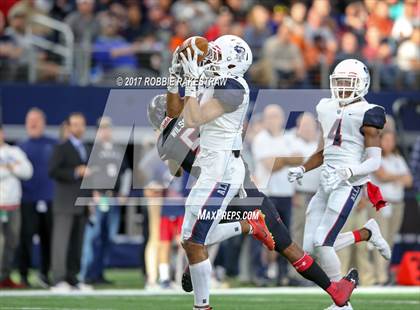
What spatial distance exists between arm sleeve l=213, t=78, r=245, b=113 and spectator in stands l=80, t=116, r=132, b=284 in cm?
383

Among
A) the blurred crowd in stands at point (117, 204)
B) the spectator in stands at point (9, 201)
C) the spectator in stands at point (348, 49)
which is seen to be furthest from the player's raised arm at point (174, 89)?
the spectator in stands at point (348, 49)

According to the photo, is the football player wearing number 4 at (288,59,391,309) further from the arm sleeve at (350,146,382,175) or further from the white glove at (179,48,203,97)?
the white glove at (179,48,203,97)

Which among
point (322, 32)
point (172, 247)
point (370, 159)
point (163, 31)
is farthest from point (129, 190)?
point (370, 159)

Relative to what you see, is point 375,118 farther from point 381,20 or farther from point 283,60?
point 381,20

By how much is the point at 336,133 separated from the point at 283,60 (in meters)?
6.08

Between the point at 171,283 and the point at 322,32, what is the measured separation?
17.5 ft

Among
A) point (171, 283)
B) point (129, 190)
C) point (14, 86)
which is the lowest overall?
point (171, 283)

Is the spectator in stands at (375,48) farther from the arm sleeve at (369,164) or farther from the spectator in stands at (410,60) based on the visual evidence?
the arm sleeve at (369,164)

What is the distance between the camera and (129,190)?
13.9 meters

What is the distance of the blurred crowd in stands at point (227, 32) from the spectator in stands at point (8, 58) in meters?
0.01

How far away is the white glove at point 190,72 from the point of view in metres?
8.50

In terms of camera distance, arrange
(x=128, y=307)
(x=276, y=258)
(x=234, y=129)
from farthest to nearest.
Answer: (x=276, y=258) < (x=128, y=307) < (x=234, y=129)

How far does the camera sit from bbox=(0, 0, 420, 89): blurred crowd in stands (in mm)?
15172

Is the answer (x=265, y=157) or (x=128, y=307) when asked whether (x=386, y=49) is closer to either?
(x=265, y=157)
